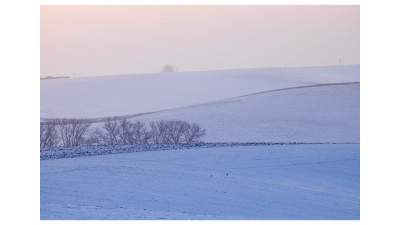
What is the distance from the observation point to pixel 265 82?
2153 inches

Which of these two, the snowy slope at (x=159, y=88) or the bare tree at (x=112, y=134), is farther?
the snowy slope at (x=159, y=88)

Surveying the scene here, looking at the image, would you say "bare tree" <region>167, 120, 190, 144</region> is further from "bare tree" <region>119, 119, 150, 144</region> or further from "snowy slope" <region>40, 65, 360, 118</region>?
"snowy slope" <region>40, 65, 360, 118</region>

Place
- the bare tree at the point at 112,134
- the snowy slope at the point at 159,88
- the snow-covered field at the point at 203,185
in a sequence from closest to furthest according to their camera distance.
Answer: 1. the snow-covered field at the point at 203,185
2. the bare tree at the point at 112,134
3. the snowy slope at the point at 159,88

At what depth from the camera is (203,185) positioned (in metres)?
14.8

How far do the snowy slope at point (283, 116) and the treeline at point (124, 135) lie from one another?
1269 mm

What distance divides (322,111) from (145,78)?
27110 mm

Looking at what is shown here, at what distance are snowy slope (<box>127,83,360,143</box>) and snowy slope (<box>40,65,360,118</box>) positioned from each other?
5.00 m

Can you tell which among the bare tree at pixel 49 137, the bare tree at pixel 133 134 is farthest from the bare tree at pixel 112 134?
the bare tree at pixel 49 137

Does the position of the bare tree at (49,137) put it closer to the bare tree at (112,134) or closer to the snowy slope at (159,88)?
the bare tree at (112,134)

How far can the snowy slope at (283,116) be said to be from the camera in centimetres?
3297

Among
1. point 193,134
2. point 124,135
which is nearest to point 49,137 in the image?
point 124,135

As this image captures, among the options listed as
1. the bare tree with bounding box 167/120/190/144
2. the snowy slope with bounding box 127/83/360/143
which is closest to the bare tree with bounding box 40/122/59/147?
the bare tree with bounding box 167/120/190/144

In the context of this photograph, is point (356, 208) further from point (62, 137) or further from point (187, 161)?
point (62, 137)
